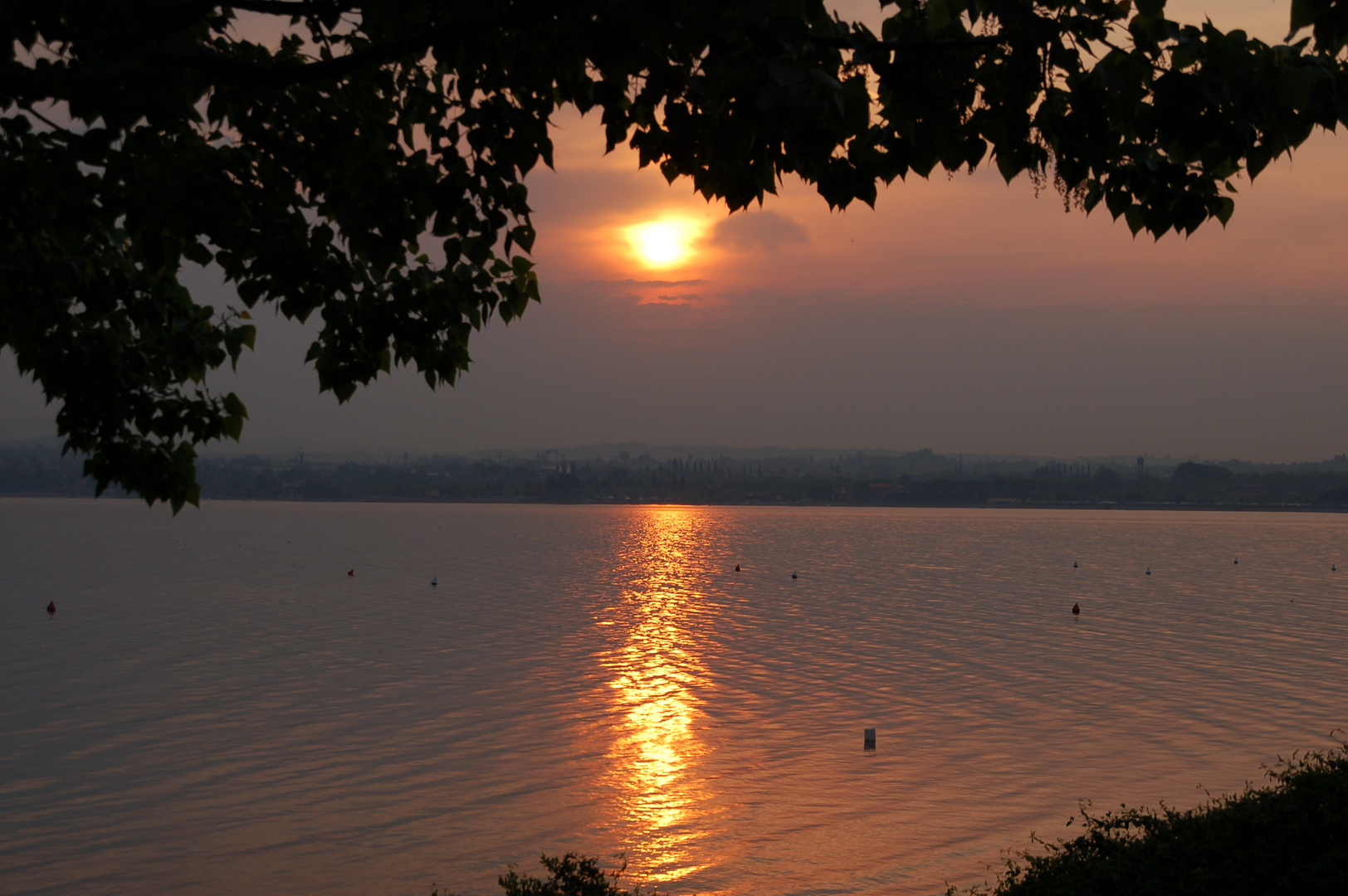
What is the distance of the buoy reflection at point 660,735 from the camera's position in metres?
22.2

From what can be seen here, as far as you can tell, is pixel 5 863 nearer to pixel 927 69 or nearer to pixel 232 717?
pixel 232 717

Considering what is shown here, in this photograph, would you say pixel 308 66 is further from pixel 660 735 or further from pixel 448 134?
pixel 660 735

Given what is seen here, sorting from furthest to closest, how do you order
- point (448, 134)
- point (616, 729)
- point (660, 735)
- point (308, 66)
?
point (616, 729) < point (660, 735) < point (448, 134) < point (308, 66)

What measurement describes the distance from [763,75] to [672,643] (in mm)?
50604

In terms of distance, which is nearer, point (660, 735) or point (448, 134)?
point (448, 134)

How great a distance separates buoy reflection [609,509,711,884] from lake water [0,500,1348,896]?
0.16 meters

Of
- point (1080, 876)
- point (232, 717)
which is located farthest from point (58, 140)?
point (232, 717)

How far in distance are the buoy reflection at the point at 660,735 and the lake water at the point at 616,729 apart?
0.16 m

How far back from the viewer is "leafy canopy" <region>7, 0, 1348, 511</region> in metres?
6.22

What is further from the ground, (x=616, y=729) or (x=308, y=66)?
(x=308, y=66)

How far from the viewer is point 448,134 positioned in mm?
9844

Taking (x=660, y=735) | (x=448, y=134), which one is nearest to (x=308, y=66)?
(x=448, y=134)

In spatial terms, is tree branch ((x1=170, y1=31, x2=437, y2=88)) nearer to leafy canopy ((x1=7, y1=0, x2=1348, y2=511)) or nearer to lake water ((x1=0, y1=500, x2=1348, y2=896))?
leafy canopy ((x1=7, y1=0, x2=1348, y2=511))

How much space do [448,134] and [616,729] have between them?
26144 mm
